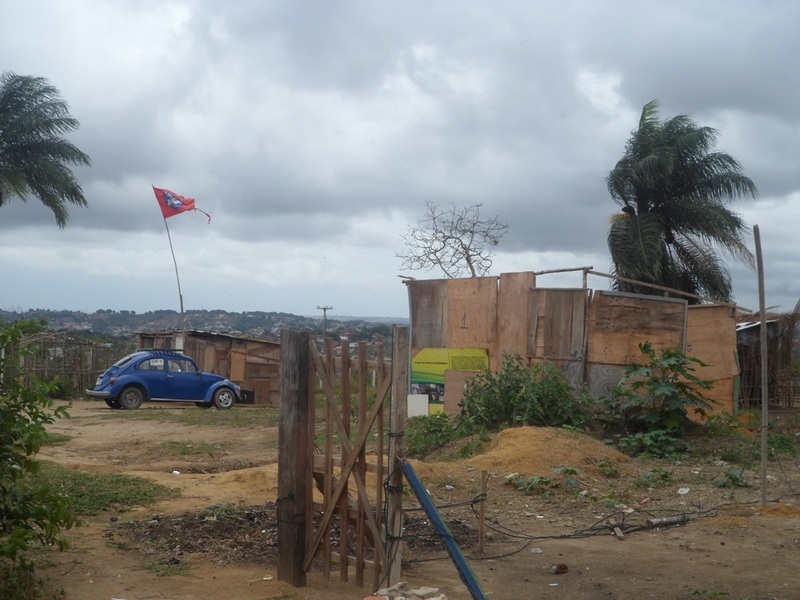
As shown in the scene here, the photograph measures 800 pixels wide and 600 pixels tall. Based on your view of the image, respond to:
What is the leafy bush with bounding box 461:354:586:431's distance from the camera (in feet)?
43.2

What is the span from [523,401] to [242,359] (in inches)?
564

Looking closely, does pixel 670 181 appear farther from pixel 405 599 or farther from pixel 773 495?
pixel 405 599

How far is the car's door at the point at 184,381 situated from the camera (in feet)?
75.6

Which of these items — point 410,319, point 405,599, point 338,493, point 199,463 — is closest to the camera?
point 405,599

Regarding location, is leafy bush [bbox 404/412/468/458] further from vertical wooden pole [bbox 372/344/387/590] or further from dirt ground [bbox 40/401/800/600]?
vertical wooden pole [bbox 372/344/387/590]

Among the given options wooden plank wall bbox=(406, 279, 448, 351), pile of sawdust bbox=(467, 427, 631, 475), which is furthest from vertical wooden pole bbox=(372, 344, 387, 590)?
wooden plank wall bbox=(406, 279, 448, 351)

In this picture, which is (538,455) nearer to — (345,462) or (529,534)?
(529,534)

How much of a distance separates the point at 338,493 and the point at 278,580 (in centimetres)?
92

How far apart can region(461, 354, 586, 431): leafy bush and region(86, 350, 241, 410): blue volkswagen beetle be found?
11.5 metres

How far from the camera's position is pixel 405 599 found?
17.6ft

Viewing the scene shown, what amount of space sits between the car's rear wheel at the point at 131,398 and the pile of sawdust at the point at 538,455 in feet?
43.8

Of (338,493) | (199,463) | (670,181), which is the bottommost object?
(199,463)

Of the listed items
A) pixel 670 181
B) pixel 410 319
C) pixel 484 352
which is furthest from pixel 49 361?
pixel 670 181

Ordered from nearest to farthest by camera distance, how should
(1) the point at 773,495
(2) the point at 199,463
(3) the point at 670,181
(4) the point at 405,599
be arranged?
(4) the point at 405,599
(1) the point at 773,495
(2) the point at 199,463
(3) the point at 670,181
